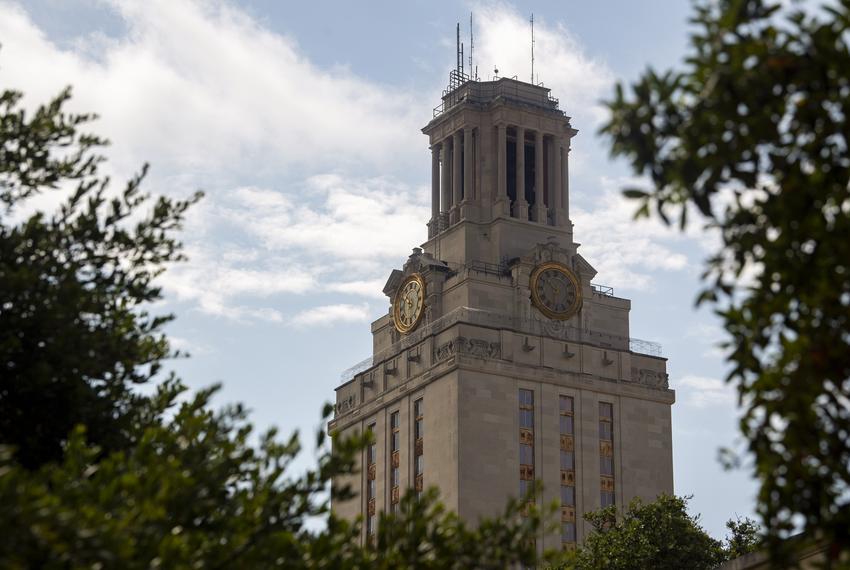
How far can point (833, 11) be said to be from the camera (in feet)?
70.3

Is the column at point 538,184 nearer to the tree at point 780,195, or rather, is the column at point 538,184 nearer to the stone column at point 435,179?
the stone column at point 435,179

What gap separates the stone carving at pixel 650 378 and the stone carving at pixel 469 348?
38.4 feet

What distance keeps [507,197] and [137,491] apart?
105 metres

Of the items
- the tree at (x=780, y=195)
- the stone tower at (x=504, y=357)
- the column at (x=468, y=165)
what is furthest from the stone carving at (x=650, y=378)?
the tree at (x=780, y=195)

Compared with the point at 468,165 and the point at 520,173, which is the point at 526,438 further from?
the point at 468,165

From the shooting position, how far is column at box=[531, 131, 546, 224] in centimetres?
12925

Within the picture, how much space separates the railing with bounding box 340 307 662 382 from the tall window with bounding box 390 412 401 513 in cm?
520

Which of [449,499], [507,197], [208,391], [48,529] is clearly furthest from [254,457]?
[507,197]

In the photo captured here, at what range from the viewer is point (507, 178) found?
5153 inches

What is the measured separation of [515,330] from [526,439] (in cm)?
785

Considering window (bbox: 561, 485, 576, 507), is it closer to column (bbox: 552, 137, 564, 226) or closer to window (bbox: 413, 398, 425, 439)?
window (bbox: 413, 398, 425, 439)

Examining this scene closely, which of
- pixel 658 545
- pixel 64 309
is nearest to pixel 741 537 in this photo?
pixel 658 545

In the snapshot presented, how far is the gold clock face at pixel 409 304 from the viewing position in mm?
125250

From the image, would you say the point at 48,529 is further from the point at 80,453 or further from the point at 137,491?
the point at 80,453
